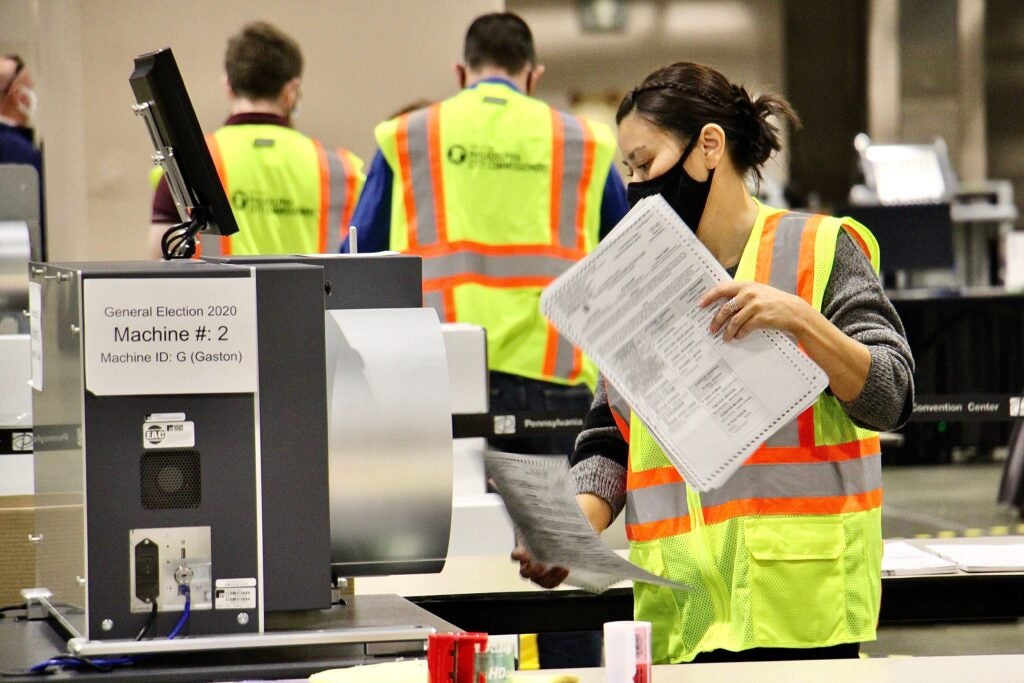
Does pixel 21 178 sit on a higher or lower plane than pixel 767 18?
lower

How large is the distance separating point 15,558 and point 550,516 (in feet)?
3.52

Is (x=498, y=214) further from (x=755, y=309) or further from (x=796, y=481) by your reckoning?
(x=755, y=309)

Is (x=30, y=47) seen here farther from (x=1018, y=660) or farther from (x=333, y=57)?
(x=1018, y=660)

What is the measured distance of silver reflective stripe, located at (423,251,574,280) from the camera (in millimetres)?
4281

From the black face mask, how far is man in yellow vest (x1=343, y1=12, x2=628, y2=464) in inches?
76.5

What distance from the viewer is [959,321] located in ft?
30.6

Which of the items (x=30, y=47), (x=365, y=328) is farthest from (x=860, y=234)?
(x=30, y=47)

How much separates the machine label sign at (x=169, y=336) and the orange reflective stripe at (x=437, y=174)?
2418mm

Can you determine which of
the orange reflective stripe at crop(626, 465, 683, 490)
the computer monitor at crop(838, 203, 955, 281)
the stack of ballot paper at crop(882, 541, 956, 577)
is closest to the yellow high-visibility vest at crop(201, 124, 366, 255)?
the stack of ballot paper at crop(882, 541, 956, 577)

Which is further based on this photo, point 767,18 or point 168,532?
point 767,18

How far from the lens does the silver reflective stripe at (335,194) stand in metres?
4.81

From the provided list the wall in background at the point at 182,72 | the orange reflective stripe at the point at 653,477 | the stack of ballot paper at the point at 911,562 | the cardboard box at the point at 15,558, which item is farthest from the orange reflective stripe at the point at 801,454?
the wall in background at the point at 182,72

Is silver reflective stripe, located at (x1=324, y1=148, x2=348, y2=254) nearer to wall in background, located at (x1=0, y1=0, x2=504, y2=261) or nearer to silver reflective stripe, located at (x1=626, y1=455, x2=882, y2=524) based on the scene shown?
wall in background, located at (x1=0, y1=0, x2=504, y2=261)

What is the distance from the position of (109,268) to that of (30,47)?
5323 millimetres
